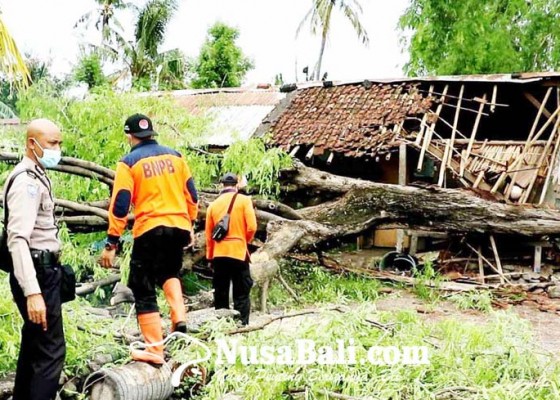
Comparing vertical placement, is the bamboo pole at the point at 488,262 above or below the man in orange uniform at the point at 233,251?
below

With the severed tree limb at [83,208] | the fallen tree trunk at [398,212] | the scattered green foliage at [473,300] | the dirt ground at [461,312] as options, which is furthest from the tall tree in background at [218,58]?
the severed tree limb at [83,208]

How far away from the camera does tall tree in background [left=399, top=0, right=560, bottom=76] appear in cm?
1723

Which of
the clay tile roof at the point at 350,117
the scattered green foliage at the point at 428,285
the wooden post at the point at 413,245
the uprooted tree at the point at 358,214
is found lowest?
the scattered green foliage at the point at 428,285

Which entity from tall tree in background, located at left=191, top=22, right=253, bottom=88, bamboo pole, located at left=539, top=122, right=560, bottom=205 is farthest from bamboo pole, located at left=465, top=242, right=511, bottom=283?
tall tree in background, located at left=191, top=22, right=253, bottom=88

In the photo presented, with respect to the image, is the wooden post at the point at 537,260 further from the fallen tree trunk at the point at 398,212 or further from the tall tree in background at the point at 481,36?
the tall tree in background at the point at 481,36

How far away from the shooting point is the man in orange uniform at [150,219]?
446 cm

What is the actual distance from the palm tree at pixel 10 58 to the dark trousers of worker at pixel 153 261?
2668 millimetres

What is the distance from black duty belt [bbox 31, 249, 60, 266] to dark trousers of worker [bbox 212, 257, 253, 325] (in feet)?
8.64

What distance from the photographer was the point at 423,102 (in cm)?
1180

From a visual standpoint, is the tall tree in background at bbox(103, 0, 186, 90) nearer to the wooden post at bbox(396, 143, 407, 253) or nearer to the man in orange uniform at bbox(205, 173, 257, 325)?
the wooden post at bbox(396, 143, 407, 253)

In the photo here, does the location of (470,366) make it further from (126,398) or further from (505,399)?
(126,398)

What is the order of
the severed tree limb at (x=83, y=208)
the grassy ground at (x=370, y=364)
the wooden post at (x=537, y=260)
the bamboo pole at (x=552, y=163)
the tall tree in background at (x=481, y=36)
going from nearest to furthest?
the grassy ground at (x=370, y=364) → the severed tree limb at (x=83, y=208) → the wooden post at (x=537, y=260) → the bamboo pole at (x=552, y=163) → the tall tree in background at (x=481, y=36)

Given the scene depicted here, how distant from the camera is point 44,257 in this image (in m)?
3.58

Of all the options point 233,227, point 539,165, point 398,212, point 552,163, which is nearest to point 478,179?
point 539,165
